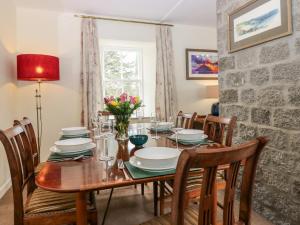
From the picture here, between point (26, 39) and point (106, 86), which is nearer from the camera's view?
point (26, 39)

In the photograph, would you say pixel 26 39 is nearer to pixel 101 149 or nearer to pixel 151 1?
pixel 151 1

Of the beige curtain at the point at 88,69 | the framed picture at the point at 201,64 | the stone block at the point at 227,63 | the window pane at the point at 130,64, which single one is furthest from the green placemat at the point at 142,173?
the framed picture at the point at 201,64

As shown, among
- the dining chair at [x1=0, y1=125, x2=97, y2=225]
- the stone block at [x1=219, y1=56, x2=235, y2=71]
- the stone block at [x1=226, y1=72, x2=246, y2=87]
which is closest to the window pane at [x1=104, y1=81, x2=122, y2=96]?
the stone block at [x1=219, y1=56, x2=235, y2=71]

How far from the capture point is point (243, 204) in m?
0.98

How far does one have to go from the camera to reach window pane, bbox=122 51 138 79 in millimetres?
4242

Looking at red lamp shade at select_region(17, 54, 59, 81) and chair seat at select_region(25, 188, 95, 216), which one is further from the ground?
red lamp shade at select_region(17, 54, 59, 81)

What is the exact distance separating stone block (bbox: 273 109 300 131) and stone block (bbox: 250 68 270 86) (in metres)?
0.30

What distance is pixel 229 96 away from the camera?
95.6 inches

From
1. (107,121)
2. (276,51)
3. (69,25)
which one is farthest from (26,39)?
(276,51)

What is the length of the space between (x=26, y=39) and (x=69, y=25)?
0.69 m

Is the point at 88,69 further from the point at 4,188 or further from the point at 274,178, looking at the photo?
the point at 274,178

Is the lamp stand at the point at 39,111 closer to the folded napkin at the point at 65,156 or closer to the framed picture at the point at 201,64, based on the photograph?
the folded napkin at the point at 65,156

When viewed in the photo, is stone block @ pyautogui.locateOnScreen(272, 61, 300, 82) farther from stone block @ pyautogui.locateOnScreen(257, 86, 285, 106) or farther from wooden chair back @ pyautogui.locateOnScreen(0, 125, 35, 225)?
wooden chair back @ pyautogui.locateOnScreen(0, 125, 35, 225)

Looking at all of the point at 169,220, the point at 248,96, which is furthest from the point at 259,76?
the point at 169,220
